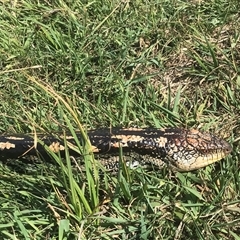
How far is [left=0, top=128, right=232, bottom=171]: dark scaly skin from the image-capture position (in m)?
4.71

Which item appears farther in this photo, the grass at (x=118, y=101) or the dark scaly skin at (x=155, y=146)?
the dark scaly skin at (x=155, y=146)

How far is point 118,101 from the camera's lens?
17.7ft

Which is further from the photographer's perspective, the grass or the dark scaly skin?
the dark scaly skin

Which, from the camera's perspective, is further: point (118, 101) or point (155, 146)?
point (118, 101)

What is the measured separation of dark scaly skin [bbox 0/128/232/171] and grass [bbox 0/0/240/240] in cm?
10

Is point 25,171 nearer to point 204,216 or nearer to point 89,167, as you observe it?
point 89,167

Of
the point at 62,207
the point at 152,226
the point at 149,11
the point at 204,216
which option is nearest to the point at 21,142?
the point at 62,207

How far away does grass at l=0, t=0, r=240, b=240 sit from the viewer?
4305 mm

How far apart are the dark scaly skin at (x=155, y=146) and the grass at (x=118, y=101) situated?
0.10 metres

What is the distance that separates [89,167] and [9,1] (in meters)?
3.02

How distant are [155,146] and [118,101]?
2.63 feet

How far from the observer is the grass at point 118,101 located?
430 cm

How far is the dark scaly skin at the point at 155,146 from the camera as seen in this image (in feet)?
15.5

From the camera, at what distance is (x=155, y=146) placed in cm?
477
